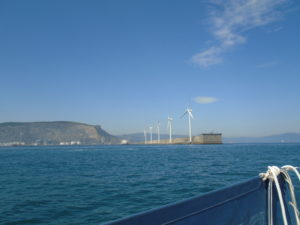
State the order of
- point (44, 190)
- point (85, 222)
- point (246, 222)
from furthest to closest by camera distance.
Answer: point (44, 190) < point (85, 222) < point (246, 222)

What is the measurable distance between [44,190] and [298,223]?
1816 centimetres

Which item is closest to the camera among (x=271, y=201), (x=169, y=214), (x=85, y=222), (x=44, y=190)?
(x=169, y=214)

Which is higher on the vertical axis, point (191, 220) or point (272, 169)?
point (272, 169)

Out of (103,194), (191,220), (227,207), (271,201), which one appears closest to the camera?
(191,220)

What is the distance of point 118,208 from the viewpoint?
12492 mm

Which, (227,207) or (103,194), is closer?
(227,207)

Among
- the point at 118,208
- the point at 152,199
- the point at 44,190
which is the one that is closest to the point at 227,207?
the point at 118,208

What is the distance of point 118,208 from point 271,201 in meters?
9.87

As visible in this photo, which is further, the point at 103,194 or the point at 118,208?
the point at 103,194

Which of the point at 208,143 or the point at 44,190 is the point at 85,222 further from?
the point at 208,143

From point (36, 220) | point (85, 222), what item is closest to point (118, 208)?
point (85, 222)

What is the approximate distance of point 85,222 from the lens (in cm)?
1045

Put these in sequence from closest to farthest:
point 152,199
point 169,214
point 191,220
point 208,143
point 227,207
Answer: point 169,214 → point 191,220 → point 227,207 → point 152,199 → point 208,143

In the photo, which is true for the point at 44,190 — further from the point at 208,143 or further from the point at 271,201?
the point at 208,143
